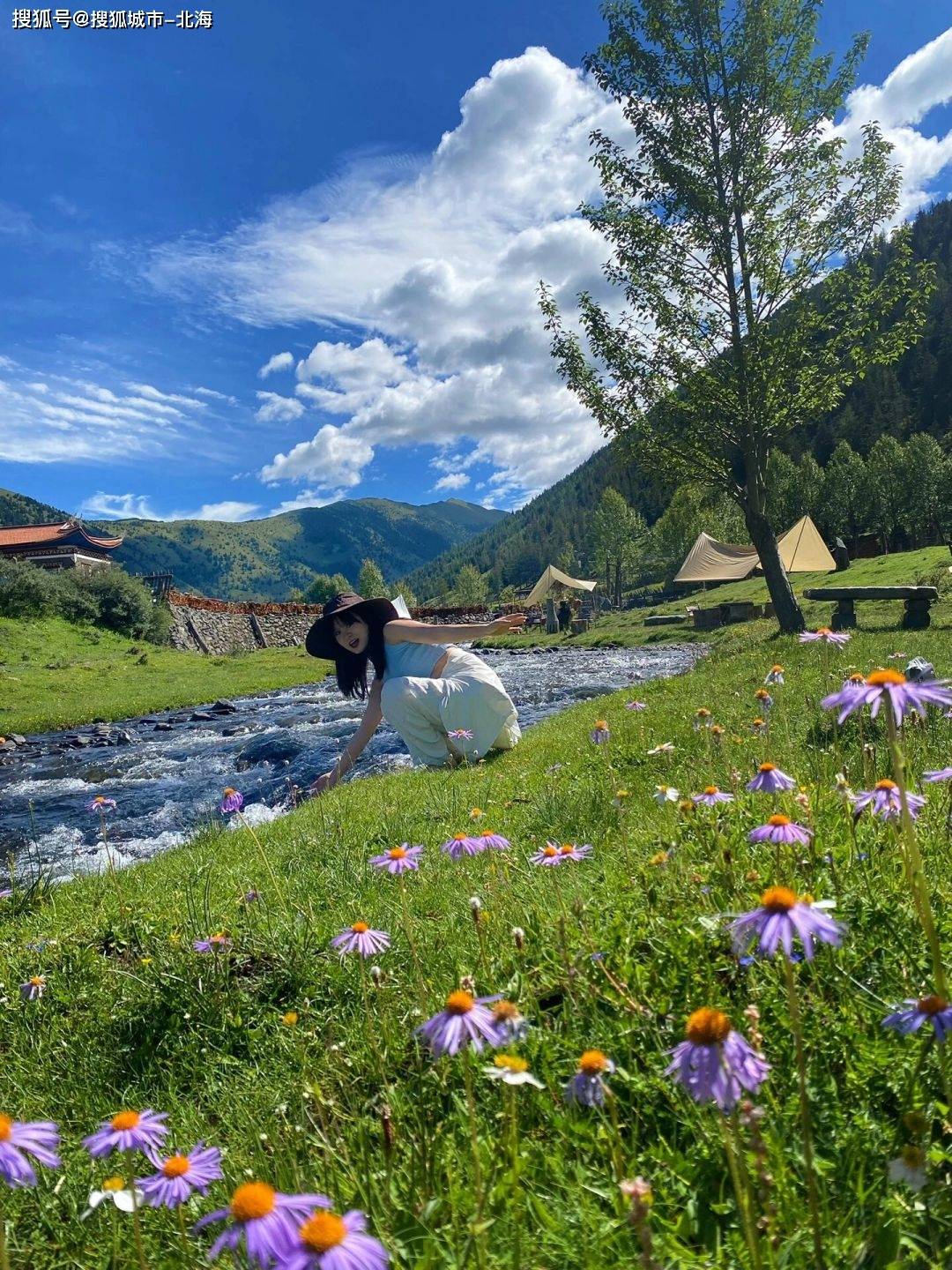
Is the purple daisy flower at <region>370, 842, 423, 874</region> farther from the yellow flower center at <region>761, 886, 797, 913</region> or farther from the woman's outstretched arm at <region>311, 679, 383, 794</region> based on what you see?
the woman's outstretched arm at <region>311, 679, 383, 794</region>

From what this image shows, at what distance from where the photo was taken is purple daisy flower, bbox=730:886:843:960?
1161 millimetres

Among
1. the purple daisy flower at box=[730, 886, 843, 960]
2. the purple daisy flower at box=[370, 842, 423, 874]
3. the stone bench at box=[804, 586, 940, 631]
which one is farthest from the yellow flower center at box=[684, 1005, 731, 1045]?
the stone bench at box=[804, 586, 940, 631]

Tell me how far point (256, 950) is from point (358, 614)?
6256 mm

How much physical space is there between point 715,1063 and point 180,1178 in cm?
109

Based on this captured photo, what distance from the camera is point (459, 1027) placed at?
1.36m

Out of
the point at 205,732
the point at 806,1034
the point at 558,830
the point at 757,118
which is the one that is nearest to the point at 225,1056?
the point at 806,1034

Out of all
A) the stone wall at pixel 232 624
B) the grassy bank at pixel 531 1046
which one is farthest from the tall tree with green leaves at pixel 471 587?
the grassy bank at pixel 531 1046

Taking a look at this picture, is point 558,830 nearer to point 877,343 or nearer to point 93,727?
point 877,343

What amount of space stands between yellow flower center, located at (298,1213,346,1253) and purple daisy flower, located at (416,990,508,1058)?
33 cm

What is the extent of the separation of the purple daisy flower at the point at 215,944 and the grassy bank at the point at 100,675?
75.2 ft

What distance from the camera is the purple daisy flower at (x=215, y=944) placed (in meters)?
3.06

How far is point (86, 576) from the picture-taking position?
2031 inches

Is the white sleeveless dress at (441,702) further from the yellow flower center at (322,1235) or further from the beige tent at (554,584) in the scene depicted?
the beige tent at (554,584)

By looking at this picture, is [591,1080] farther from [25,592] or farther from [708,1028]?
[25,592]
